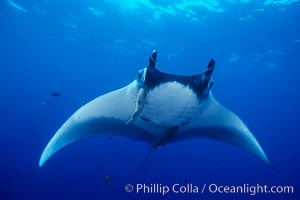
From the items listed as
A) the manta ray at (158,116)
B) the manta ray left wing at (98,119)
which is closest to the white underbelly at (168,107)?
the manta ray at (158,116)

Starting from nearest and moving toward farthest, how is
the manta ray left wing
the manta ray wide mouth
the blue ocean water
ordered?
the manta ray wide mouth
the manta ray left wing
the blue ocean water

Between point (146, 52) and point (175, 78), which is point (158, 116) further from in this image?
point (146, 52)

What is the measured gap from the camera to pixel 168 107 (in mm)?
2900

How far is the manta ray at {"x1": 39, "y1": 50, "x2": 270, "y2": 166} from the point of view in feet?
8.65

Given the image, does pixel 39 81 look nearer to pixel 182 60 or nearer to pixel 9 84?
pixel 9 84

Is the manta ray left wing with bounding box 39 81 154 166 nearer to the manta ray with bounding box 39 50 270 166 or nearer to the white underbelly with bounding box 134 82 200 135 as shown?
the manta ray with bounding box 39 50 270 166

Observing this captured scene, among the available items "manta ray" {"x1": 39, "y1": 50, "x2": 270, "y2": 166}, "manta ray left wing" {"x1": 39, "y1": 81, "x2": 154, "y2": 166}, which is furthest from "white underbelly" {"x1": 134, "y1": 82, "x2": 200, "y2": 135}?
"manta ray left wing" {"x1": 39, "y1": 81, "x2": 154, "y2": 166}

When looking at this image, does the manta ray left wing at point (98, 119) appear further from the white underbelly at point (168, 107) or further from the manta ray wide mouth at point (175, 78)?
the manta ray wide mouth at point (175, 78)

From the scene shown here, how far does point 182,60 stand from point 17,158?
25004 millimetres

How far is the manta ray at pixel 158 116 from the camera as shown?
2.64m

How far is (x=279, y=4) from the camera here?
13.2 m

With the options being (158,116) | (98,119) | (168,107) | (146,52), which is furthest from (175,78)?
(146,52)

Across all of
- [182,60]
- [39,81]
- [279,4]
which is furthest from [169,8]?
[39,81]

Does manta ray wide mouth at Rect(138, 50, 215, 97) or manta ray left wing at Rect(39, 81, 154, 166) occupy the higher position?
manta ray wide mouth at Rect(138, 50, 215, 97)
